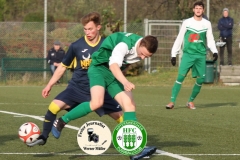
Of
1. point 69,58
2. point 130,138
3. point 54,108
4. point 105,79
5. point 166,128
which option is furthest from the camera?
point 166,128

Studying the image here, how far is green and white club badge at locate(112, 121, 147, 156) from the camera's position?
24.7 feet

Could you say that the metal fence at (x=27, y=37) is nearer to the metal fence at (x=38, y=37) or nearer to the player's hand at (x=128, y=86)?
the metal fence at (x=38, y=37)

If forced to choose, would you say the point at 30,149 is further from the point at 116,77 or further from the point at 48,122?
the point at 116,77

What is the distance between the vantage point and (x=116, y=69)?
24.5ft

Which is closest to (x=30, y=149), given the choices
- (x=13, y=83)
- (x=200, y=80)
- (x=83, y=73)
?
(x=83, y=73)

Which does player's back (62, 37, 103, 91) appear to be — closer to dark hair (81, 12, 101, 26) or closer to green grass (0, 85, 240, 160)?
dark hair (81, 12, 101, 26)

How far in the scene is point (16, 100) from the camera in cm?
1762

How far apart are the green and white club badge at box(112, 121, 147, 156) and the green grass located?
1.17 feet

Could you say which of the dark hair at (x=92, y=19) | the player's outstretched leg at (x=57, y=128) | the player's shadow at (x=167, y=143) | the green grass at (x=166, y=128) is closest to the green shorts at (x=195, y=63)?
the green grass at (x=166, y=128)

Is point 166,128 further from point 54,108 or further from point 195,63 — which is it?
point 195,63

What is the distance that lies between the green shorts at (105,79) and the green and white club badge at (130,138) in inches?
17.6

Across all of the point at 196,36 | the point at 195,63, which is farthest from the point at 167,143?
the point at 196,36

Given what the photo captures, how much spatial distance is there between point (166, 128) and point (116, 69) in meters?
3.69

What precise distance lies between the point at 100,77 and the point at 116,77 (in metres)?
0.46
